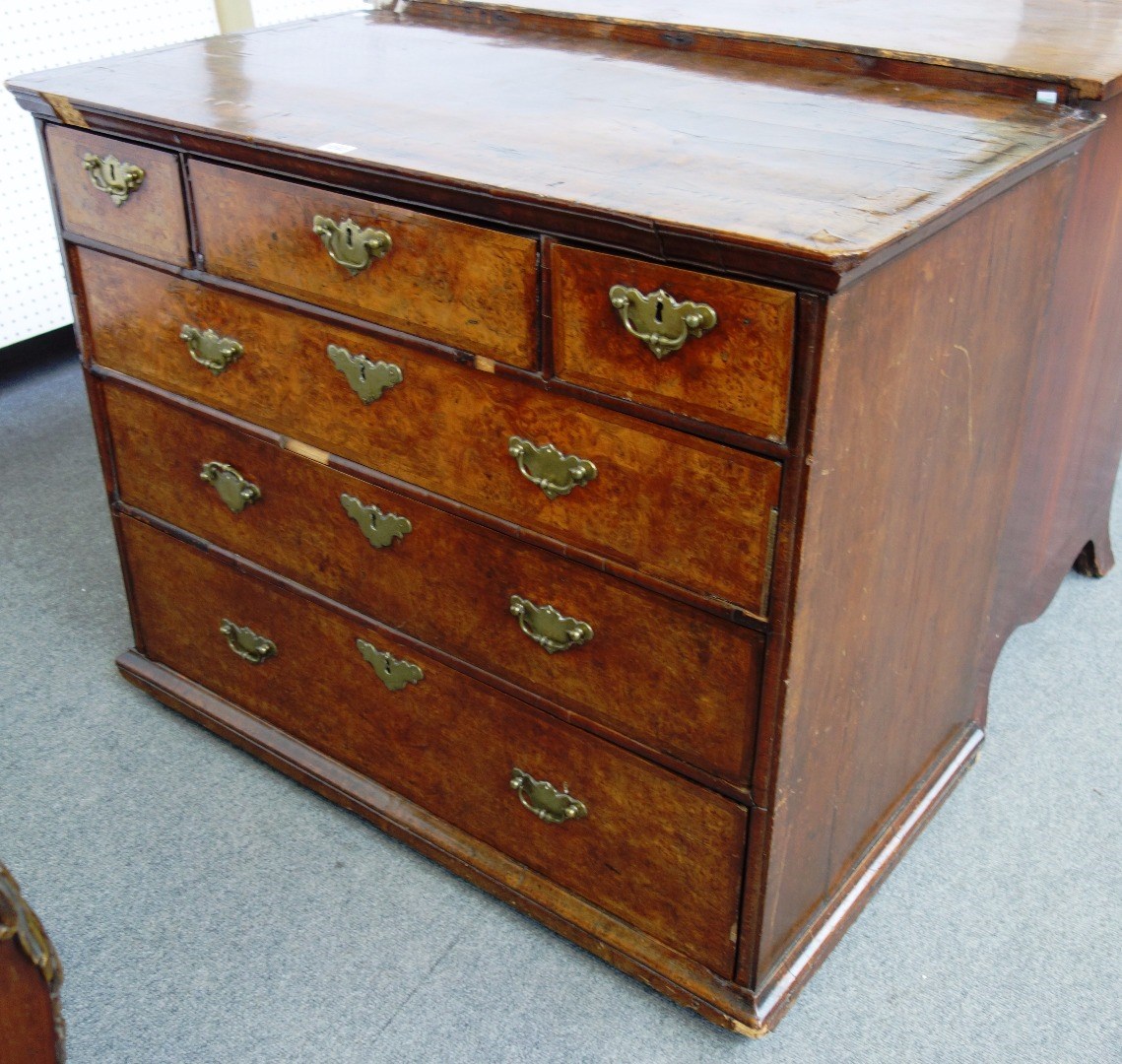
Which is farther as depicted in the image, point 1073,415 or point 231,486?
point 1073,415

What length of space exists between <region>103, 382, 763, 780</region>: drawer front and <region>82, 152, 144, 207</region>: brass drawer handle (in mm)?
313

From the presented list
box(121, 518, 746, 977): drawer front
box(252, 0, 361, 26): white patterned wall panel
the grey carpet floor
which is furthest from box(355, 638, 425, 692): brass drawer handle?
box(252, 0, 361, 26): white patterned wall panel

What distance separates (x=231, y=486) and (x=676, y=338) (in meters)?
0.86

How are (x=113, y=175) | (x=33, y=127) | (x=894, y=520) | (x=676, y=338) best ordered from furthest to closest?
(x=33, y=127)
(x=113, y=175)
(x=894, y=520)
(x=676, y=338)

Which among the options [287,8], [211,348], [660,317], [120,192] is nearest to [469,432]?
[660,317]

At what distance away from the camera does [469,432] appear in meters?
1.50

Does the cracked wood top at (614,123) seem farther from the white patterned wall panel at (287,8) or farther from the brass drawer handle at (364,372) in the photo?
the white patterned wall panel at (287,8)

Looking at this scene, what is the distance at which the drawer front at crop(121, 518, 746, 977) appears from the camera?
1549 mm

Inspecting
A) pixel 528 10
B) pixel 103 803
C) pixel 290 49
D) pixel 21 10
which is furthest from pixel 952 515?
pixel 21 10

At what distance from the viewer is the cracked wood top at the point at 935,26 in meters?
1.57

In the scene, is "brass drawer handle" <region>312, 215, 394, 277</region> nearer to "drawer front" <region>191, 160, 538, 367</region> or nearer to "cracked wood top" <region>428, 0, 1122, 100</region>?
"drawer front" <region>191, 160, 538, 367</region>

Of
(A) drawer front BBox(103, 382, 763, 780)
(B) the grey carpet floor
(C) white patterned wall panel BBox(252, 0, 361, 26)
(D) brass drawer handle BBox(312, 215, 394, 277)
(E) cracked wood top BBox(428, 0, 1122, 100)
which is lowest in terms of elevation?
(B) the grey carpet floor

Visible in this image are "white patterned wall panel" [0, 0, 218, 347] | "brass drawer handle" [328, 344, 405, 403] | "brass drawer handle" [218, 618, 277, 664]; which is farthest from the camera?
"white patterned wall panel" [0, 0, 218, 347]

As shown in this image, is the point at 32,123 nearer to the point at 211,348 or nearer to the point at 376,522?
the point at 211,348
